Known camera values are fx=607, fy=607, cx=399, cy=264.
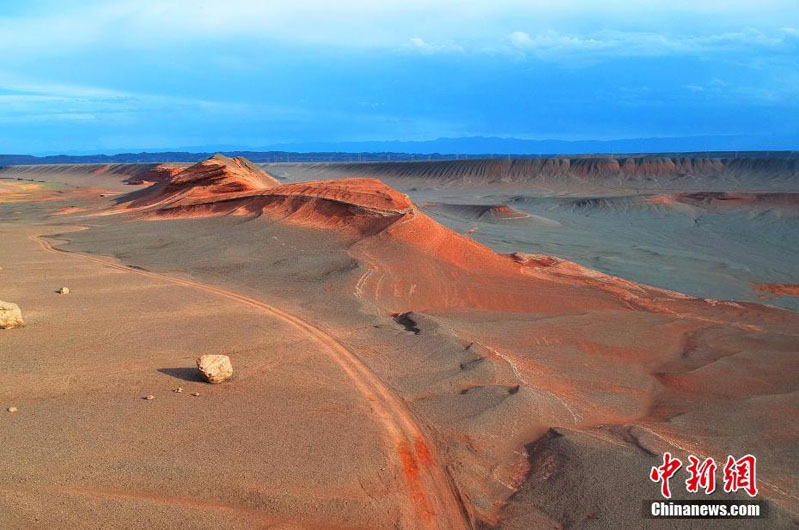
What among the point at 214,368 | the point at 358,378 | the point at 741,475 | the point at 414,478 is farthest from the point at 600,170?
the point at 414,478

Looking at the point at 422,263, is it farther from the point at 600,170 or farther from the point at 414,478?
the point at 600,170

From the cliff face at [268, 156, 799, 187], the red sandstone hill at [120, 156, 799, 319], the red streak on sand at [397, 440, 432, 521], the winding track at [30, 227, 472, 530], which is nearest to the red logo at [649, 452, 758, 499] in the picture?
the winding track at [30, 227, 472, 530]

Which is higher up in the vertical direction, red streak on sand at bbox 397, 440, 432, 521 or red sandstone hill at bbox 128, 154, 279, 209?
red sandstone hill at bbox 128, 154, 279, 209

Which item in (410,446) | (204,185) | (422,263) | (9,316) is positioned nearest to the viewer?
(410,446)

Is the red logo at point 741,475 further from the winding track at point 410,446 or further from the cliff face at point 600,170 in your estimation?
the cliff face at point 600,170
